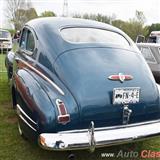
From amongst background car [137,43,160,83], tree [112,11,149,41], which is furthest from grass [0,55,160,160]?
tree [112,11,149,41]

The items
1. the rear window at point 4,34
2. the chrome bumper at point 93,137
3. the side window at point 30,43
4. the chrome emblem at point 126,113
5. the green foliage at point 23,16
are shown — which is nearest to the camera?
the chrome bumper at point 93,137

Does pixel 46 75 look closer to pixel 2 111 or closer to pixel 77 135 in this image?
pixel 77 135

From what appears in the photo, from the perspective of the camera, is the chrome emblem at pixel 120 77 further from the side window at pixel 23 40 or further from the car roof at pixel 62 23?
the side window at pixel 23 40

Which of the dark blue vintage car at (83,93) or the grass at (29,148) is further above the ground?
the dark blue vintage car at (83,93)

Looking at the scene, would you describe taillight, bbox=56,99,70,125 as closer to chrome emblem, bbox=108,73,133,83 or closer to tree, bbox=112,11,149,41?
chrome emblem, bbox=108,73,133,83

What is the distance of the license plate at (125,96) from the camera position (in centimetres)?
402

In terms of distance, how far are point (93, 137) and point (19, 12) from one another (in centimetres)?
4526

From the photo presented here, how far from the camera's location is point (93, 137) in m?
3.70

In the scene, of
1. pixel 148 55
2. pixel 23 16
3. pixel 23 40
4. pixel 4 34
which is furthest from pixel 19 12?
pixel 23 40

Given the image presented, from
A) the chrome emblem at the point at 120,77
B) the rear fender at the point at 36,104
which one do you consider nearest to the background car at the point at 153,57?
the chrome emblem at the point at 120,77

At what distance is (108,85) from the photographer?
404 cm

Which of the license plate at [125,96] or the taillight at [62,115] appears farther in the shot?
the license plate at [125,96]

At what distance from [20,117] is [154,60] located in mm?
5928

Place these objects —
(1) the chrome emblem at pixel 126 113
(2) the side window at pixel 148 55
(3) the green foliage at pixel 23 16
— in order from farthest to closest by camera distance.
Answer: (3) the green foliage at pixel 23 16, (2) the side window at pixel 148 55, (1) the chrome emblem at pixel 126 113
